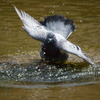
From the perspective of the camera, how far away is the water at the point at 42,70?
239 inches

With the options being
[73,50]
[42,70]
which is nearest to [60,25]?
[73,50]

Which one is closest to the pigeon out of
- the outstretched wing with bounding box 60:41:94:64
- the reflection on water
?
the outstretched wing with bounding box 60:41:94:64

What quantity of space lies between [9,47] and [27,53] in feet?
2.32

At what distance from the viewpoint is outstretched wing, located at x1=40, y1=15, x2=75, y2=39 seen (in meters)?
7.49

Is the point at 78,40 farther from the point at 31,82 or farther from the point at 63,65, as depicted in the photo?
the point at 31,82

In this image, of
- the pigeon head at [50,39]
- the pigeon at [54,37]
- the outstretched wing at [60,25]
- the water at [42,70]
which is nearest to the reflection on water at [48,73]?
the water at [42,70]

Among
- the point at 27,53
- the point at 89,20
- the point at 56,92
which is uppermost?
the point at 89,20

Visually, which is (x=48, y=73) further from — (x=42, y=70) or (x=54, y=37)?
(x=54, y=37)

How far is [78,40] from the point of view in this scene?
915 cm

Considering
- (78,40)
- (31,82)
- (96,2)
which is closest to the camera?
(31,82)

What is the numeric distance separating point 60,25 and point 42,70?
1.05 m

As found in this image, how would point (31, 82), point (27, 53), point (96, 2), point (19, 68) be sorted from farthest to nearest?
1. point (96, 2)
2. point (27, 53)
3. point (19, 68)
4. point (31, 82)

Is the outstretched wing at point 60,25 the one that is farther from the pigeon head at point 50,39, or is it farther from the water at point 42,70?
the pigeon head at point 50,39

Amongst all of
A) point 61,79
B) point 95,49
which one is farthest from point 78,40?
point 61,79
